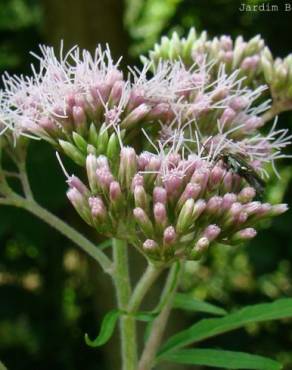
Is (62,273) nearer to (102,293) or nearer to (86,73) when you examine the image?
(102,293)

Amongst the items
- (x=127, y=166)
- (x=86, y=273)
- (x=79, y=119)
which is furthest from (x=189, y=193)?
(x=86, y=273)

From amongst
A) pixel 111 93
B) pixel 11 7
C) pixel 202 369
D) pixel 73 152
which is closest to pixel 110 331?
pixel 73 152

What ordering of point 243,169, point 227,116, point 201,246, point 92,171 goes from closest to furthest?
1. point 201,246
2. point 92,171
3. point 243,169
4. point 227,116

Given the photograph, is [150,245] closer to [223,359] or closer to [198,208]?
[198,208]

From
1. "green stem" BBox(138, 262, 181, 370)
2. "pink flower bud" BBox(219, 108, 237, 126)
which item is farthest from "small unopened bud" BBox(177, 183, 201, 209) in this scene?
"pink flower bud" BBox(219, 108, 237, 126)

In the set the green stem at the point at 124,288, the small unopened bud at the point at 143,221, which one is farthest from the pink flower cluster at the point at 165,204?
the green stem at the point at 124,288

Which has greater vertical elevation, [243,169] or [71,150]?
[71,150]

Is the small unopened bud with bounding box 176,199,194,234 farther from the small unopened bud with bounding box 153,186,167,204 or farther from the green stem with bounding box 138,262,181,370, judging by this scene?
the green stem with bounding box 138,262,181,370
